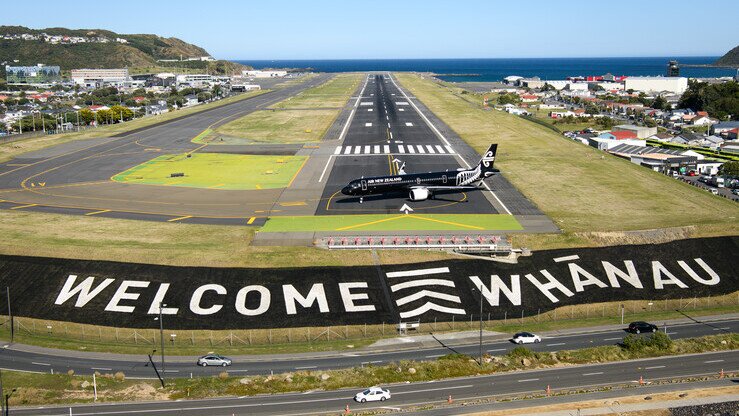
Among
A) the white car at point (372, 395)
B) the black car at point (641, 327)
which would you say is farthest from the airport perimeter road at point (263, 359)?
the white car at point (372, 395)

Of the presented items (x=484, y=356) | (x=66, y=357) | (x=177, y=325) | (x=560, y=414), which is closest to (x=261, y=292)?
(x=177, y=325)

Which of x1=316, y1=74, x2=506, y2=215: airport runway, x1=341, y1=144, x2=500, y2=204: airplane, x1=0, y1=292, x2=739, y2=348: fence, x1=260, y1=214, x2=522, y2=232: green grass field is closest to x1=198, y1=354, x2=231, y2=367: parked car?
x1=0, y1=292, x2=739, y2=348: fence

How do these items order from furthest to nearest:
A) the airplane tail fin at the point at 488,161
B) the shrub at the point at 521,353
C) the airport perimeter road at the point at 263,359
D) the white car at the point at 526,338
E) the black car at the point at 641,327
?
1. the airplane tail fin at the point at 488,161
2. the black car at the point at 641,327
3. the white car at the point at 526,338
4. the shrub at the point at 521,353
5. the airport perimeter road at the point at 263,359

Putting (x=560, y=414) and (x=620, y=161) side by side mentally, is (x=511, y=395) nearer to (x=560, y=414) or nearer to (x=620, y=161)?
(x=560, y=414)

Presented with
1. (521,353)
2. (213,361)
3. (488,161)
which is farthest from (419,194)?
(213,361)

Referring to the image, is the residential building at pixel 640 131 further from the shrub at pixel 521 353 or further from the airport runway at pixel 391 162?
the shrub at pixel 521 353

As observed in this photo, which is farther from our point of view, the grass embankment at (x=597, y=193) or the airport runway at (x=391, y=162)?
the airport runway at (x=391, y=162)

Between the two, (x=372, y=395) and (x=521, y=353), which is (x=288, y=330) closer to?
(x=372, y=395)
